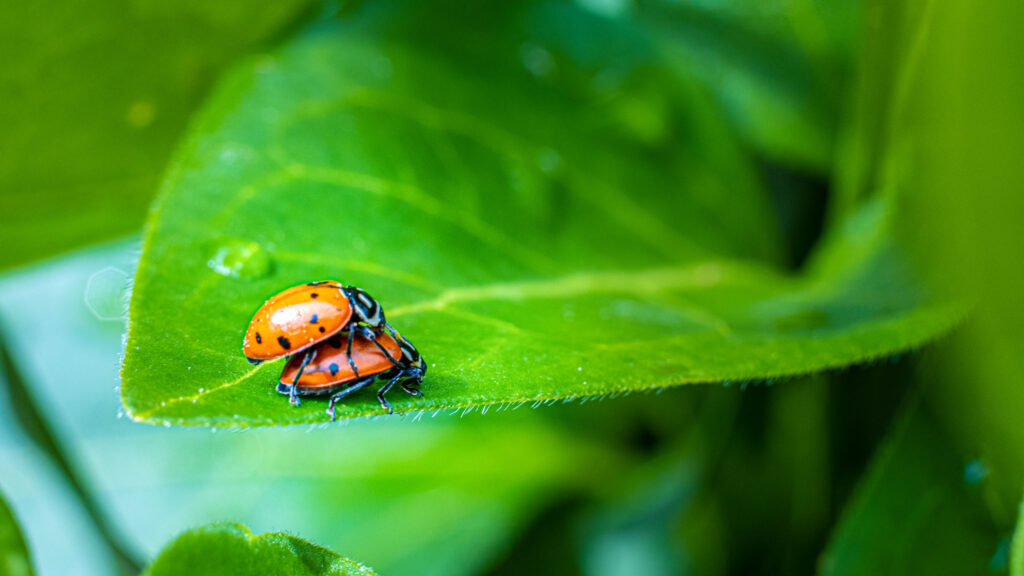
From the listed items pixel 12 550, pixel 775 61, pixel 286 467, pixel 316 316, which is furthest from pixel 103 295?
pixel 775 61

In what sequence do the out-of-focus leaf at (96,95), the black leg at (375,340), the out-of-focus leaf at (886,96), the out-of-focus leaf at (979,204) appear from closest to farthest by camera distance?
the black leg at (375,340) → the out-of-focus leaf at (979,204) → the out-of-focus leaf at (886,96) → the out-of-focus leaf at (96,95)

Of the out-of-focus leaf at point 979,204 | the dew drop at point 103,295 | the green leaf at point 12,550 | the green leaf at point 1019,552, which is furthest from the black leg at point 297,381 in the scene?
the dew drop at point 103,295

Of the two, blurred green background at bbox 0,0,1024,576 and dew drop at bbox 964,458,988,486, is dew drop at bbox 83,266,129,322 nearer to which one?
blurred green background at bbox 0,0,1024,576

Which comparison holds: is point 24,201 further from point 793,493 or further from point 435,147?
point 793,493

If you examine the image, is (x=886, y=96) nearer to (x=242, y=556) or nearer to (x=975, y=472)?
(x=975, y=472)

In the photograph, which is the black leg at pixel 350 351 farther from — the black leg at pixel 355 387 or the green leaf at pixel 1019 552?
the green leaf at pixel 1019 552
